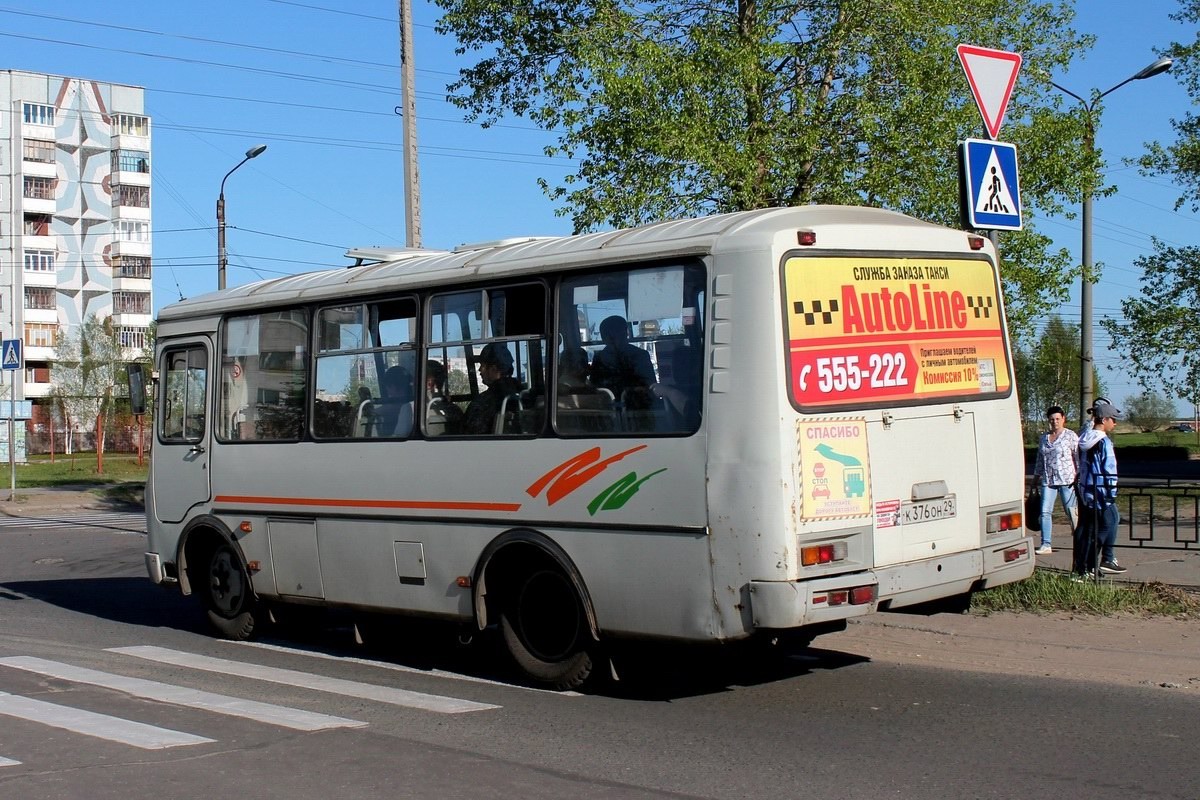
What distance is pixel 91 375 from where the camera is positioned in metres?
65.4

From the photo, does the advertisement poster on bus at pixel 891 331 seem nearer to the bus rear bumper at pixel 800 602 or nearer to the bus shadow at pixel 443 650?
the bus rear bumper at pixel 800 602

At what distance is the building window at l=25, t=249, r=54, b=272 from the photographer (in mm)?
94000

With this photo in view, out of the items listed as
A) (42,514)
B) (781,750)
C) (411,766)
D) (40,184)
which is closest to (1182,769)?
(781,750)

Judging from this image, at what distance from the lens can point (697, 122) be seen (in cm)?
1939

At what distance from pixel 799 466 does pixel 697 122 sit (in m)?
12.7

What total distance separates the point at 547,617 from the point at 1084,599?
474cm

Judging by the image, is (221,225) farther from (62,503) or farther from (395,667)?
(395,667)

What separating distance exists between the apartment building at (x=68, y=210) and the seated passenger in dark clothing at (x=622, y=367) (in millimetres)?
88191

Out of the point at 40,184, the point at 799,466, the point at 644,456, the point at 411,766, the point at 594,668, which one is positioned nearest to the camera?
the point at 411,766

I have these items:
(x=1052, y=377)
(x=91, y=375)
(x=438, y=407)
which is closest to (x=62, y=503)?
(x=438, y=407)

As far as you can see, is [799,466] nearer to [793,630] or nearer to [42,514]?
[793,630]

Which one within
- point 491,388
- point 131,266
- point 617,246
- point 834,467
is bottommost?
point 834,467

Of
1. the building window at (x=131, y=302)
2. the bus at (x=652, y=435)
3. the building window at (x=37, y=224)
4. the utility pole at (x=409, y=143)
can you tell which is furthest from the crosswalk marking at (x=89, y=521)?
the building window at (x=131, y=302)

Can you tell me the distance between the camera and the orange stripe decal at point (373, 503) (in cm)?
905
